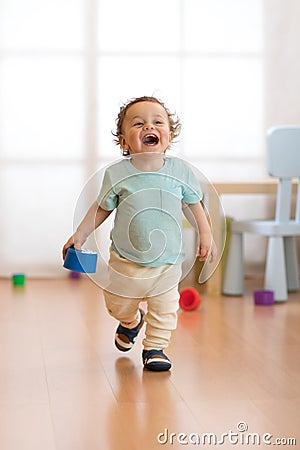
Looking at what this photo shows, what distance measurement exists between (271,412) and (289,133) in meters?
1.55

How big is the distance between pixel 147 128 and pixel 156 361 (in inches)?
20.9

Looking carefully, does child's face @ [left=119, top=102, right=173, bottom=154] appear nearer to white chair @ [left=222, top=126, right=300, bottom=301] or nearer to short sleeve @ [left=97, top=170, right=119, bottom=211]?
short sleeve @ [left=97, top=170, right=119, bottom=211]

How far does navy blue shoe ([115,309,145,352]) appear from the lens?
211 cm

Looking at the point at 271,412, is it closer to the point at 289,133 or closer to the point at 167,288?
the point at 167,288

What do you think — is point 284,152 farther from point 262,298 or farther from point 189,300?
point 189,300

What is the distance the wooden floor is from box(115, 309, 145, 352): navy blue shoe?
3 centimetres

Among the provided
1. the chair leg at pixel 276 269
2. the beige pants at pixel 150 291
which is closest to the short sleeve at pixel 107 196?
Result: the beige pants at pixel 150 291

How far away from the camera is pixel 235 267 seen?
3.20 metres

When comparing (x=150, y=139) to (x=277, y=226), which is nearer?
(x=150, y=139)

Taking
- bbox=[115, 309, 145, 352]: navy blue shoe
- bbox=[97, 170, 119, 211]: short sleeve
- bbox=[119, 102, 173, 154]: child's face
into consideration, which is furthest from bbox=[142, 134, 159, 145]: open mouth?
bbox=[115, 309, 145, 352]: navy blue shoe

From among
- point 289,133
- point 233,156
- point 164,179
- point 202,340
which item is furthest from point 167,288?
point 233,156

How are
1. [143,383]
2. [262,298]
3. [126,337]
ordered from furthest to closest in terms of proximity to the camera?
[262,298], [126,337], [143,383]

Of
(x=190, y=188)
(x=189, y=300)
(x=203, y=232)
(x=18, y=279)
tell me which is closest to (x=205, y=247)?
(x=203, y=232)

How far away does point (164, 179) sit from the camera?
1959mm
